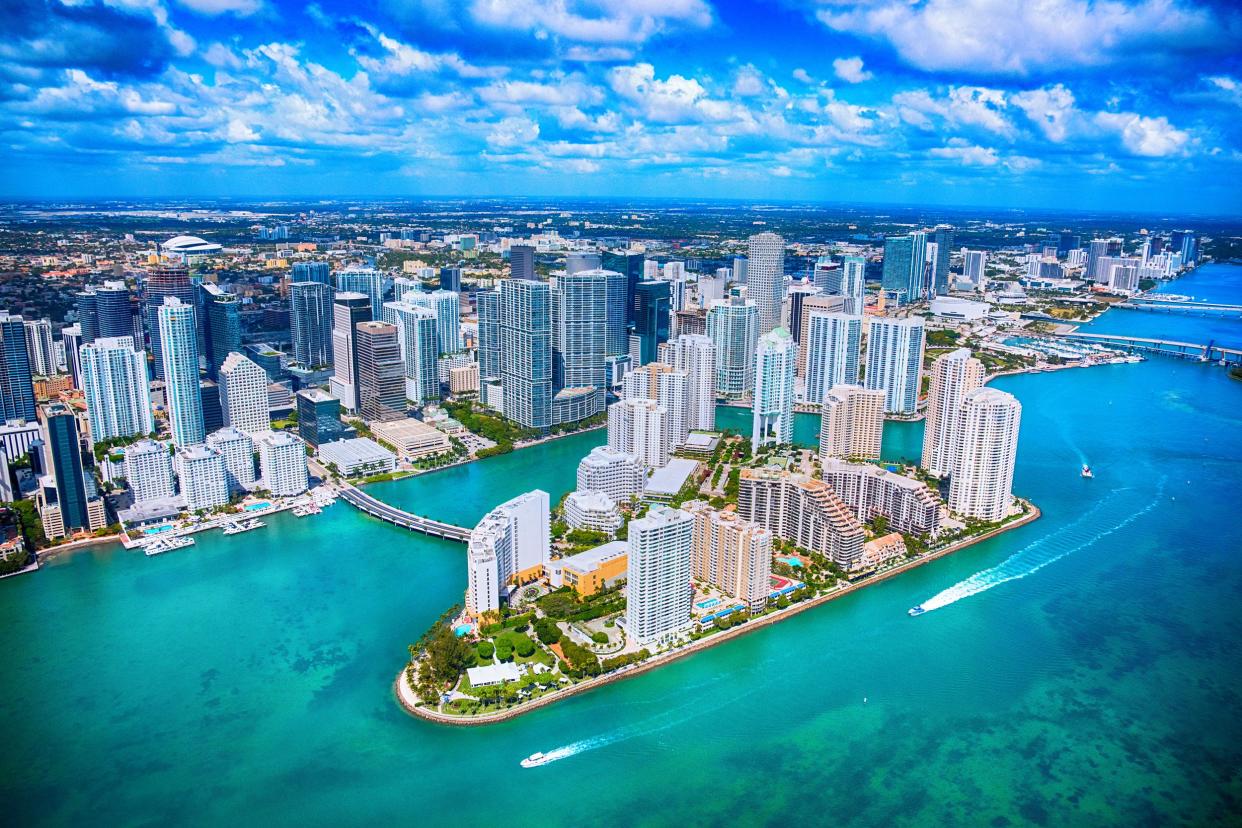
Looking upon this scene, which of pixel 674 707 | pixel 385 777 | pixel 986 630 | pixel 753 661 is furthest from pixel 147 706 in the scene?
pixel 986 630

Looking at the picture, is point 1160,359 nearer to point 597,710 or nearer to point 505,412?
point 505,412

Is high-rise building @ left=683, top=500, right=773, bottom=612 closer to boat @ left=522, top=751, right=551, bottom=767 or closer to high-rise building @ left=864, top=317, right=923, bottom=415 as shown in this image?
boat @ left=522, top=751, right=551, bottom=767

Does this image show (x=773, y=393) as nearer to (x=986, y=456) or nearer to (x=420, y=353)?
(x=986, y=456)

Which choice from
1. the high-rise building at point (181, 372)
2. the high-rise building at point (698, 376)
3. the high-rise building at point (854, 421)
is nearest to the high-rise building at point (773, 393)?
the high-rise building at point (854, 421)

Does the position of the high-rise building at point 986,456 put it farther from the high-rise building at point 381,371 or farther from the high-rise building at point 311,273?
the high-rise building at point 311,273

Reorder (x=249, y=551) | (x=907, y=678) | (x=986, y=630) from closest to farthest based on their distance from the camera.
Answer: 1. (x=907, y=678)
2. (x=986, y=630)
3. (x=249, y=551)

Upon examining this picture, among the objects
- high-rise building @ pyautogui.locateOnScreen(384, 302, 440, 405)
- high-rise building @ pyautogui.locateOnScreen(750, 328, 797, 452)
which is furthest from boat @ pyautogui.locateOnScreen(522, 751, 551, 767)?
high-rise building @ pyautogui.locateOnScreen(384, 302, 440, 405)

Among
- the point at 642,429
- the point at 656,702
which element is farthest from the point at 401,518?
the point at 656,702
